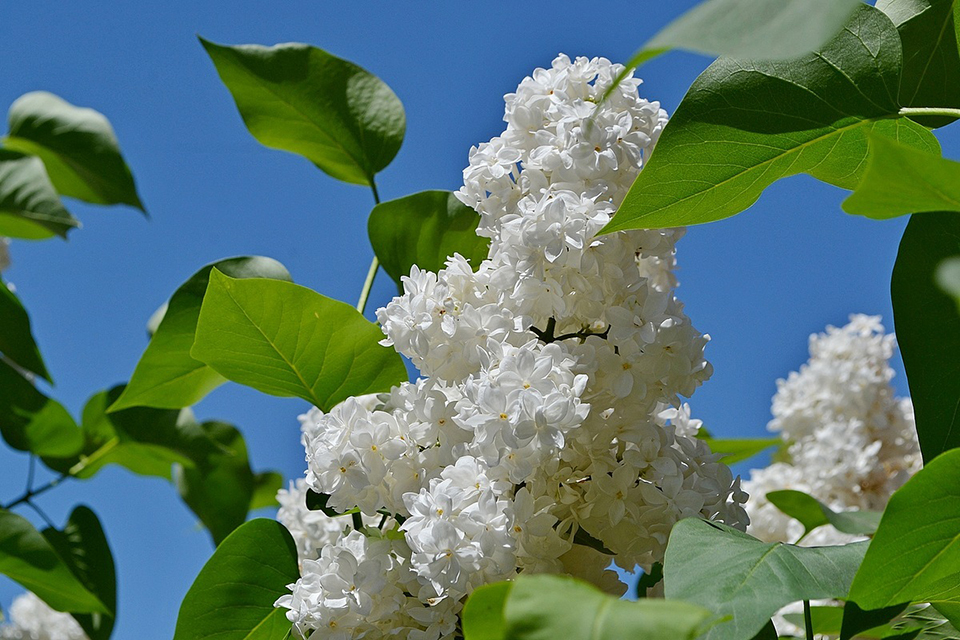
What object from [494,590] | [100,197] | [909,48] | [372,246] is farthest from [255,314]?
[100,197]

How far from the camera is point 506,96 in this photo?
1.31 feet

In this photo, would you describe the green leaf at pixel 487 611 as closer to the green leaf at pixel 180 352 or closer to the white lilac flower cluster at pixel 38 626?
the green leaf at pixel 180 352

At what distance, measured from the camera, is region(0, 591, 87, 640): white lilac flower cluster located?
1.60 m

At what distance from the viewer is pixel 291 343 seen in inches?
15.8

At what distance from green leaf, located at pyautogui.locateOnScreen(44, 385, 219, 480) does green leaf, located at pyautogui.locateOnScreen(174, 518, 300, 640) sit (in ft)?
1.30

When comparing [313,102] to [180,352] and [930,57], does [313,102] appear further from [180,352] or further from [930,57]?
[930,57]

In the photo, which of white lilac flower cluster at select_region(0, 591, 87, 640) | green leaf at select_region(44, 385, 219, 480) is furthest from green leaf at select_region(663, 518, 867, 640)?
white lilac flower cluster at select_region(0, 591, 87, 640)

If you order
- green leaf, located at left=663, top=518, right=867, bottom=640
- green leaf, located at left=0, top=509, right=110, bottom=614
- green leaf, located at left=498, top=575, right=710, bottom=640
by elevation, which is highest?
green leaf, located at left=0, top=509, right=110, bottom=614

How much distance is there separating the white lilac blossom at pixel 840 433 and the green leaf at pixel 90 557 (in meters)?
0.78

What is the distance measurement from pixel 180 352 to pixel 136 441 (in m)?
0.35

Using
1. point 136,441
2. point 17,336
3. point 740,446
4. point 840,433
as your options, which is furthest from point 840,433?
point 17,336

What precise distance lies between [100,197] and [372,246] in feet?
1.86

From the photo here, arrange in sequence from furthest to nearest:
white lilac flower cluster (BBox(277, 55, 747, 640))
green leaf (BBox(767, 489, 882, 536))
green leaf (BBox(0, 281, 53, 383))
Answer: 1. green leaf (BBox(0, 281, 53, 383))
2. green leaf (BBox(767, 489, 882, 536))
3. white lilac flower cluster (BBox(277, 55, 747, 640))

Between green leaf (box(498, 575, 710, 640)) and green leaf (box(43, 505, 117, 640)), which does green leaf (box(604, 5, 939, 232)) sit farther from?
green leaf (box(43, 505, 117, 640))
